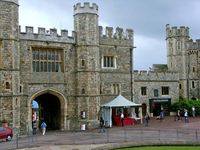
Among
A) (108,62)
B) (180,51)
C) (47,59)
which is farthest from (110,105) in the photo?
(180,51)

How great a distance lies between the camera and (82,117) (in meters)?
31.2

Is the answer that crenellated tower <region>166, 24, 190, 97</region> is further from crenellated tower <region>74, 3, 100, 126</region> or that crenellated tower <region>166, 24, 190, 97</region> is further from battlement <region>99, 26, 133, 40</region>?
crenellated tower <region>74, 3, 100, 126</region>

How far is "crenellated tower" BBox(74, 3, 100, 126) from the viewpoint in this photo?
1237 inches

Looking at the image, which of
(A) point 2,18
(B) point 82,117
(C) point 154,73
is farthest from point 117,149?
(C) point 154,73

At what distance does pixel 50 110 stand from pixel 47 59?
18.2 feet

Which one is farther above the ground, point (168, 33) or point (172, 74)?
point (168, 33)

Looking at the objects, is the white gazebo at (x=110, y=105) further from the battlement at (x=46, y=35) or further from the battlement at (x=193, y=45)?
the battlement at (x=193, y=45)

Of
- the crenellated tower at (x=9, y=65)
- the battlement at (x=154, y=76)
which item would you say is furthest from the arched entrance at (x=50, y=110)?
the battlement at (x=154, y=76)

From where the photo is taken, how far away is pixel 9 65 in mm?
27281

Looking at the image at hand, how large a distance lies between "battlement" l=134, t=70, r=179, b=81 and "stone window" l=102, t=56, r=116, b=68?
5384 mm

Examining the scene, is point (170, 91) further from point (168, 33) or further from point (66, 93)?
point (66, 93)

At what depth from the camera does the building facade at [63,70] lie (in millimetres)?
27344

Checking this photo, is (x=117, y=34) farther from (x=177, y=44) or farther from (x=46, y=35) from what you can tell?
(x=177, y=44)

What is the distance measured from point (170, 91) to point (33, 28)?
61.6ft
